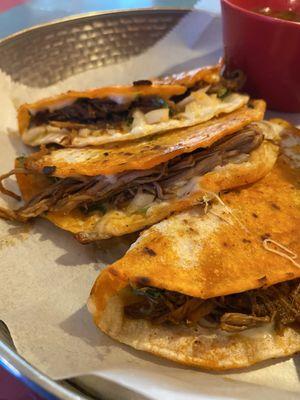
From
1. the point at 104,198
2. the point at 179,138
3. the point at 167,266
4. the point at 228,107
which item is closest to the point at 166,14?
the point at 228,107

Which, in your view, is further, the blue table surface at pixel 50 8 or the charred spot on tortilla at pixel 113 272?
the blue table surface at pixel 50 8

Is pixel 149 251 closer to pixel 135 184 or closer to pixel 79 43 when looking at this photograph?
pixel 135 184

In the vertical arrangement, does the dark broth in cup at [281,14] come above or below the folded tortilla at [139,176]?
above

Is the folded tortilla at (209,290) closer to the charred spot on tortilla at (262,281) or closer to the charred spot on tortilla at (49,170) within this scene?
the charred spot on tortilla at (262,281)

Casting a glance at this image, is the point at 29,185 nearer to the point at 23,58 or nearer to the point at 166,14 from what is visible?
the point at 23,58

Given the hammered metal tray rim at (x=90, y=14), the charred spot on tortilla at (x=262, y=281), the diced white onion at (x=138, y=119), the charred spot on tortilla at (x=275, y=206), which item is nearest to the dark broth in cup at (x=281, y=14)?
the hammered metal tray rim at (x=90, y=14)

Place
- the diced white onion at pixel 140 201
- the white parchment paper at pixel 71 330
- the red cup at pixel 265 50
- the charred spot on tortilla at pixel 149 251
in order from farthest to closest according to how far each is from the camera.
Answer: the red cup at pixel 265 50 → the diced white onion at pixel 140 201 → the charred spot on tortilla at pixel 149 251 → the white parchment paper at pixel 71 330
